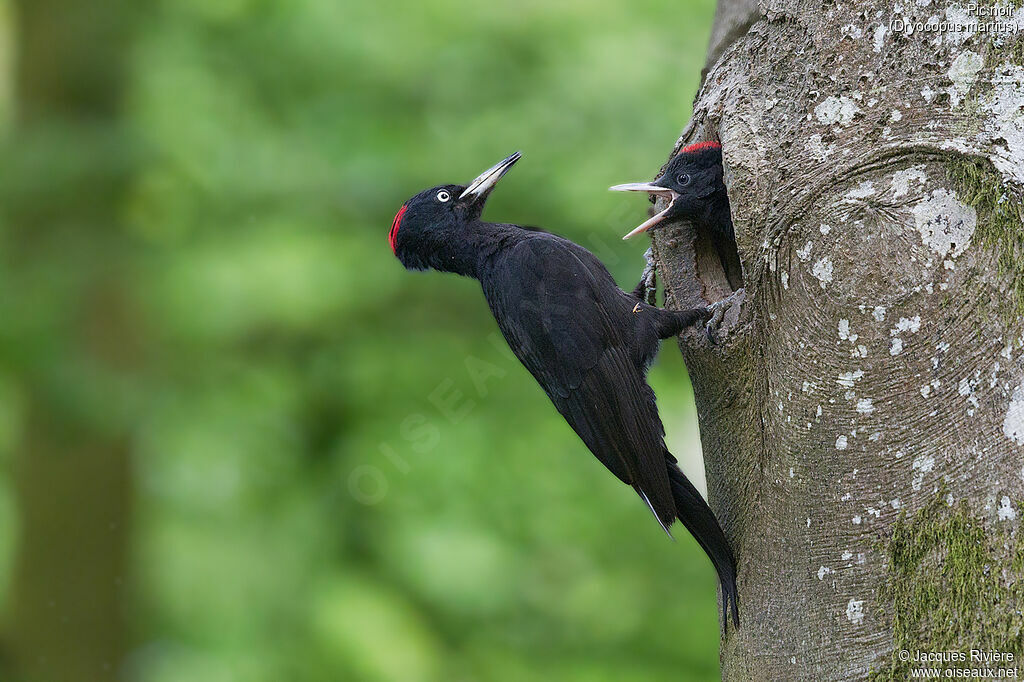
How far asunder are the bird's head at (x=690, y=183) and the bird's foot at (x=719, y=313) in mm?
442

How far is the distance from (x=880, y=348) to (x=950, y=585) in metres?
0.51

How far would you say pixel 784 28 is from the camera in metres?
2.48

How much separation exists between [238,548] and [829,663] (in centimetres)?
487

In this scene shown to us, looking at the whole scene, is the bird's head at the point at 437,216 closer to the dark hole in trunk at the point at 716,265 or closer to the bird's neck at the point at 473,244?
the bird's neck at the point at 473,244

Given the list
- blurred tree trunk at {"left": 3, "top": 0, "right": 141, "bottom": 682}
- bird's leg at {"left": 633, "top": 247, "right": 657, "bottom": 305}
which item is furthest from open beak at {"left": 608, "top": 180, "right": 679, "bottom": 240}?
blurred tree trunk at {"left": 3, "top": 0, "right": 141, "bottom": 682}

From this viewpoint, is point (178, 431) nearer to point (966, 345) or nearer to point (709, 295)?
point (709, 295)

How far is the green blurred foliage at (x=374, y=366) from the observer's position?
5.37 m

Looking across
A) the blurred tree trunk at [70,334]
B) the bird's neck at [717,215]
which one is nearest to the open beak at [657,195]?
the bird's neck at [717,215]

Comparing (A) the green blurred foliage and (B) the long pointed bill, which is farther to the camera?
(A) the green blurred foliage

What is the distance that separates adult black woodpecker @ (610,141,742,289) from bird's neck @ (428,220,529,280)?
0.52 metres

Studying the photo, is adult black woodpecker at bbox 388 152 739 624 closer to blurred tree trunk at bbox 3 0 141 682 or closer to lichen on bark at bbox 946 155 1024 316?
lichen on bark at bbox 946 155 1024 316

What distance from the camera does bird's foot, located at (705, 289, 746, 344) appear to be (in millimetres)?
2545

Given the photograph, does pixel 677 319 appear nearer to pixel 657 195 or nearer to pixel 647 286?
pixel 657 195

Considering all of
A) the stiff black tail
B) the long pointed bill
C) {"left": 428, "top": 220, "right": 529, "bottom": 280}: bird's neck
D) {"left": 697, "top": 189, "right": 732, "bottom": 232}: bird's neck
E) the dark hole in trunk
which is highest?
the long pointed bill
